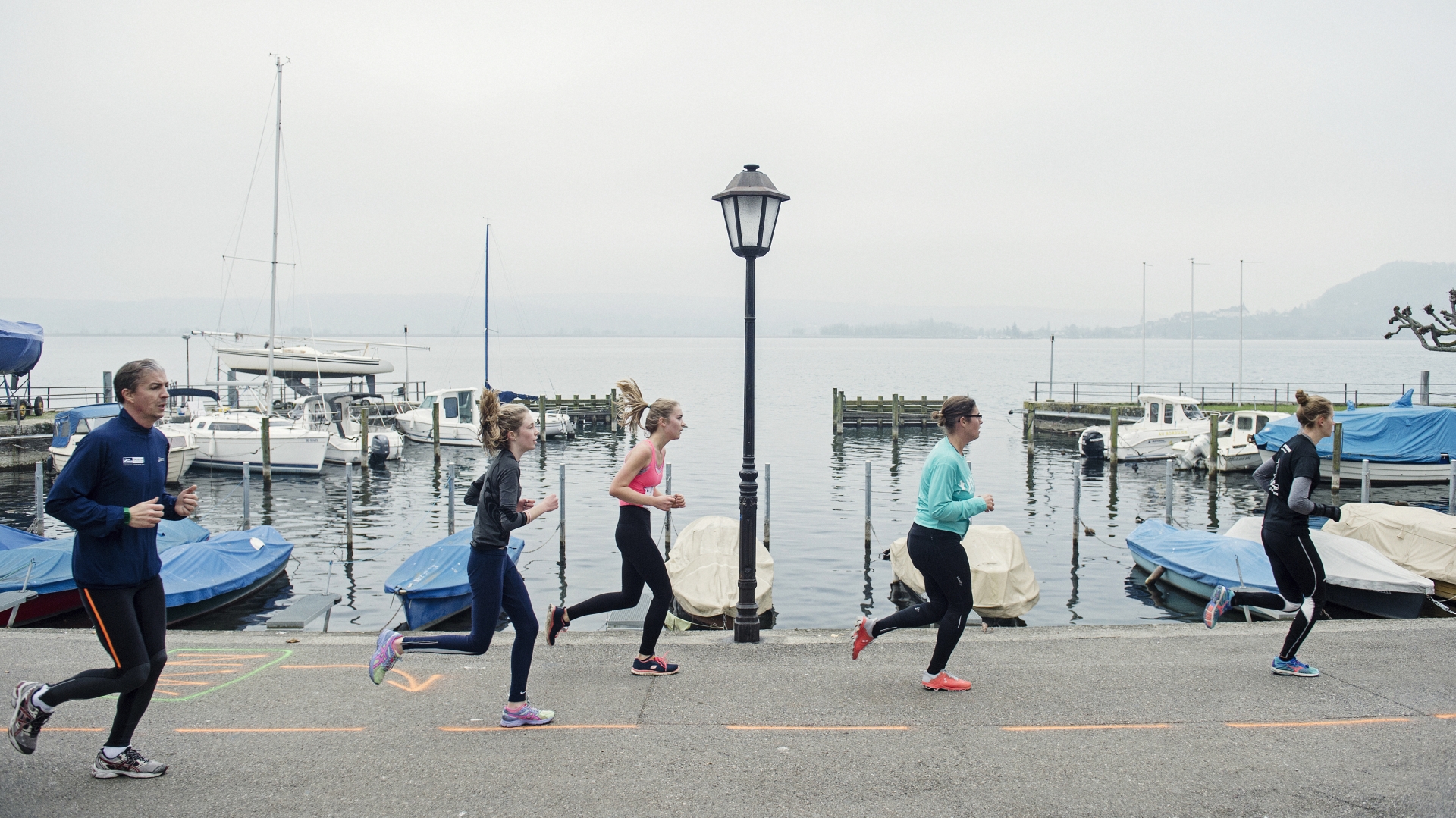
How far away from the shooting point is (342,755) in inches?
210

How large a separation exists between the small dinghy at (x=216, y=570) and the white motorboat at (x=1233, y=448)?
94.4ft

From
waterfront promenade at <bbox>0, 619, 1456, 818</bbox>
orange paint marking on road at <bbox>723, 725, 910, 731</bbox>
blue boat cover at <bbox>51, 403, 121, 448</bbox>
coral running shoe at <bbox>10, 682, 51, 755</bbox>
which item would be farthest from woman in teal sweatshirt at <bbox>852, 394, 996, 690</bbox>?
blue boat cover at <bbox>51, 403, 121, 448</bbox>

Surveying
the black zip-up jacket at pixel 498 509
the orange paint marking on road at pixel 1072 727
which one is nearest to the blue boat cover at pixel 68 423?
the black zip-up jacket at pixel 498 509

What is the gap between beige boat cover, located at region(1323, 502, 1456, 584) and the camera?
44.5 feet

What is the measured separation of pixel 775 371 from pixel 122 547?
499ft

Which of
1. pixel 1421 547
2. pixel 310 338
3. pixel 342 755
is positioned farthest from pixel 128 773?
pixel 310 338

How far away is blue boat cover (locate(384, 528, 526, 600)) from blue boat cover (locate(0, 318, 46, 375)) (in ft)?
78.3

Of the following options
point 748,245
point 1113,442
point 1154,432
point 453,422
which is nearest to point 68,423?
point 453,422

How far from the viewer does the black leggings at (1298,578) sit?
6.44m

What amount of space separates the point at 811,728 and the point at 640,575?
62.9 inches

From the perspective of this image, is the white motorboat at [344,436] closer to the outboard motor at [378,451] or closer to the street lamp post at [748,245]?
the outboard motor at [378,451]

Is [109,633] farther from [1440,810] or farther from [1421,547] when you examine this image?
[1421,547]

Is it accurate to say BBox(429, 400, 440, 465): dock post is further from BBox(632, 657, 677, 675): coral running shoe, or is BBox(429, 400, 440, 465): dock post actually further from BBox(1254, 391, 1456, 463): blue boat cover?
BBox(632, 657, 677, 675): coral running shoe

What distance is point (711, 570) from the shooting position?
13562 mm
